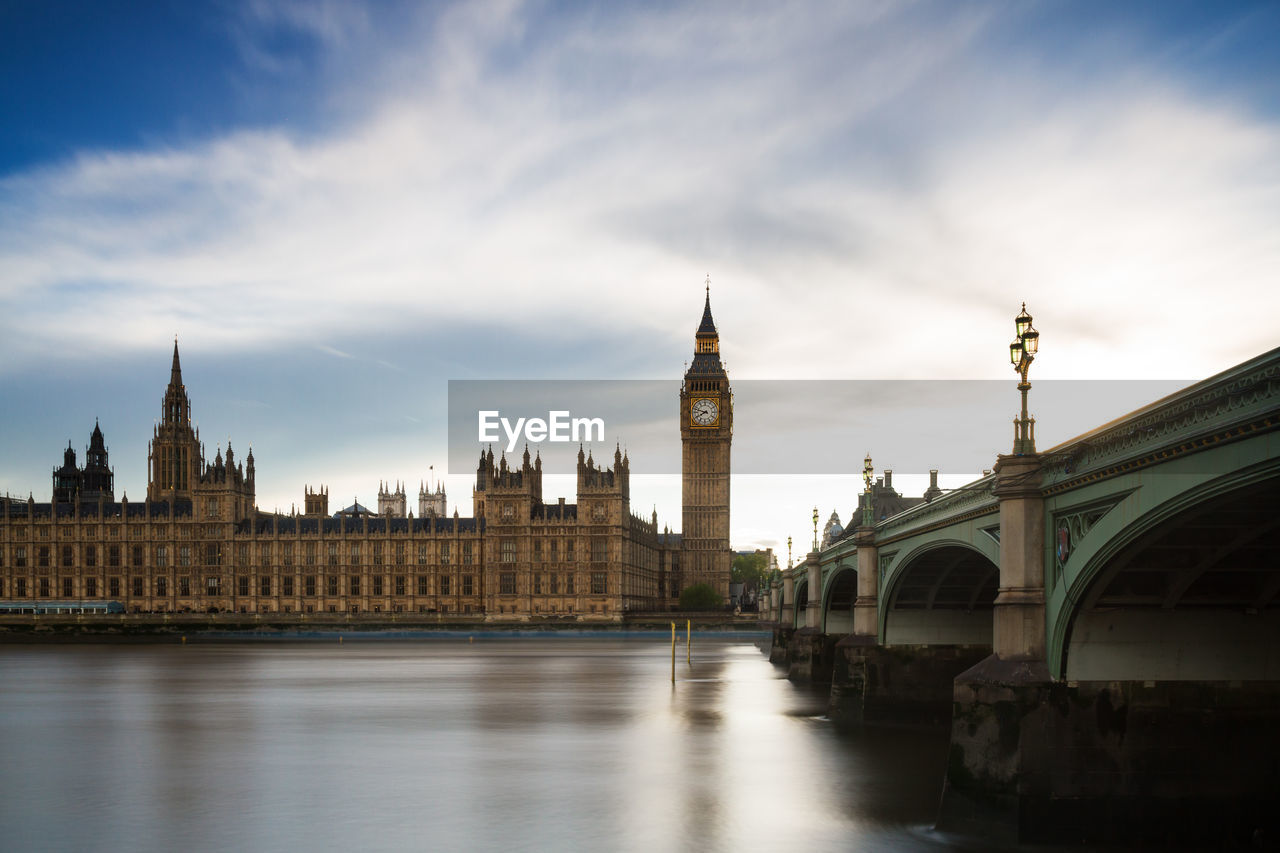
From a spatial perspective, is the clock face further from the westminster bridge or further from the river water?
the westminster bridge

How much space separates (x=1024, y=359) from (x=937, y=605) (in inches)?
804

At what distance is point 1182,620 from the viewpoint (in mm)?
22734

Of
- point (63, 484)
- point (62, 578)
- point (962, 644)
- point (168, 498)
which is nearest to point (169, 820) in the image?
point (962, 644)

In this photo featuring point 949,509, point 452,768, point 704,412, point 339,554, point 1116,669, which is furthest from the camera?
point 704,412

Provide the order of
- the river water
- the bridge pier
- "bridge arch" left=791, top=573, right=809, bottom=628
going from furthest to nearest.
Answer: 1. "bridge arch" left=791, top=573, right=809, bottom=628
2. the river water
3. the bridge pier

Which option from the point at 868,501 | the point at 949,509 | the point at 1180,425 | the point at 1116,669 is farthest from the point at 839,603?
the point at 1180,425

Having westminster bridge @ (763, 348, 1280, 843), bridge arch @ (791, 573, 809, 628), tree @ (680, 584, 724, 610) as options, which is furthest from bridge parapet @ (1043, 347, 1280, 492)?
tree @ (680, 584, 724, 610)

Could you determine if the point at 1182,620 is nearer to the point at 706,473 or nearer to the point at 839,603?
the point at 839,603

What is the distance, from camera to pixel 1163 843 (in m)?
21.0

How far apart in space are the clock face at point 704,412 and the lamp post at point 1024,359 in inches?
5792

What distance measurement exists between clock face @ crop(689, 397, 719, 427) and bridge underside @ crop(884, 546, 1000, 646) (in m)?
129

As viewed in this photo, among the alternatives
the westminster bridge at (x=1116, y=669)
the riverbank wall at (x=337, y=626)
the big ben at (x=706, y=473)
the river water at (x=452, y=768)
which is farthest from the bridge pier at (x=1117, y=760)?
the big ben at (x=706, y=473)

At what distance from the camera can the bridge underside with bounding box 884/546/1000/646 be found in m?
39.6

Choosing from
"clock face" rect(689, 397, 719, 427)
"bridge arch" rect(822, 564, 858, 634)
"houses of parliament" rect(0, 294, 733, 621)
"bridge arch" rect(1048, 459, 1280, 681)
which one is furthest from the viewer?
"clock face" rect(689, 397, 719, 427)
